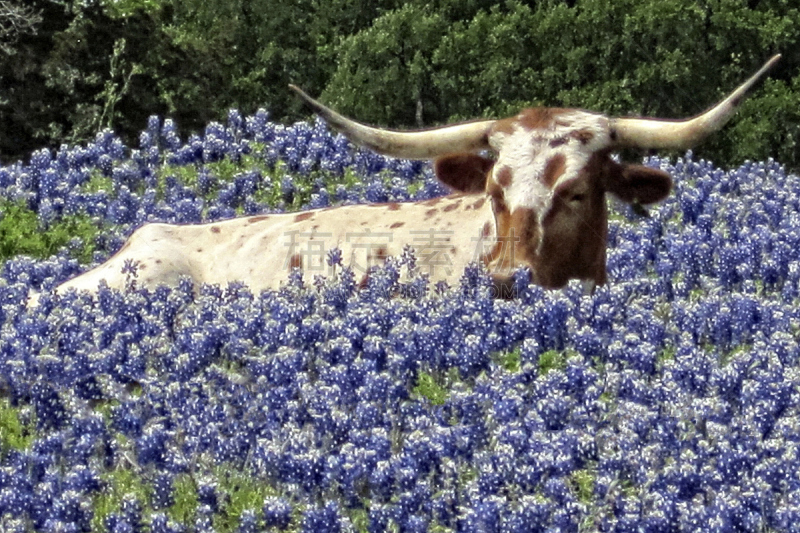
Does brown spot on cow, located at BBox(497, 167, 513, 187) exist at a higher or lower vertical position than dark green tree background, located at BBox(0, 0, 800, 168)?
lower

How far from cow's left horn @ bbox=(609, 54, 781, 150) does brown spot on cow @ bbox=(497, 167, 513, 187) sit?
681mm

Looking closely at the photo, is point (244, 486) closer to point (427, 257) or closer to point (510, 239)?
point (510, 239)

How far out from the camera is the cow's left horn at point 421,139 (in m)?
8.78

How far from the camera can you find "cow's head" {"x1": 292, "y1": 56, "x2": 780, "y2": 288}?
822 centimetres

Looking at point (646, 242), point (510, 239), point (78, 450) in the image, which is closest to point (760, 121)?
point (646, 242)

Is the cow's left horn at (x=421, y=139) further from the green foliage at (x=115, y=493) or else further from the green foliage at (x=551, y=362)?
the green foliage at (x=115, y=493)

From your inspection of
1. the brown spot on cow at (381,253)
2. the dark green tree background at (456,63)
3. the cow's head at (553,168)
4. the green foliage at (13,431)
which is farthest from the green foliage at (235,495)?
the dark green tree background at (456,63)

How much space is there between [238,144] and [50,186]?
1573mm

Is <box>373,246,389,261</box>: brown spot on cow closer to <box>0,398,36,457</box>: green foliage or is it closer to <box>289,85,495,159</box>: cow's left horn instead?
<box>289,85,495,159</box>: cow's left horn

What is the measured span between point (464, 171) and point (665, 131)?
1.16 metres

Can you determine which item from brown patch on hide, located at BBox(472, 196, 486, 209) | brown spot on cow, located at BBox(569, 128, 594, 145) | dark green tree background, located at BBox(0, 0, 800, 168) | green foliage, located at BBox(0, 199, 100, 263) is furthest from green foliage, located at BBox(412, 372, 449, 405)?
dark green tree background, located at BBox(0, 0, 800, 168)

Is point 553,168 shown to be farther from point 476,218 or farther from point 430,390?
point 430,390

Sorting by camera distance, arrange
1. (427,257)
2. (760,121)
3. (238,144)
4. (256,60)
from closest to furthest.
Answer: (427,257)
(238,144)
(760,121)
(256,60)

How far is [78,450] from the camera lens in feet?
19.9
